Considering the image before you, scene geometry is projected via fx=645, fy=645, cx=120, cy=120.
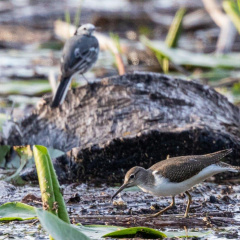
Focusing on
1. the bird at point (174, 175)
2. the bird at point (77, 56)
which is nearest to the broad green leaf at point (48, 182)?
the bird at point (174, 175)

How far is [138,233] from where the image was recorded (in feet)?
14.8

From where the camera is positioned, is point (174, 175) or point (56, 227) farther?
point (174, 175)

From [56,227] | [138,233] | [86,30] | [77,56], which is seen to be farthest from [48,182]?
[86,30]

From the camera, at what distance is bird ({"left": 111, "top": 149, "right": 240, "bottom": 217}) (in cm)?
535

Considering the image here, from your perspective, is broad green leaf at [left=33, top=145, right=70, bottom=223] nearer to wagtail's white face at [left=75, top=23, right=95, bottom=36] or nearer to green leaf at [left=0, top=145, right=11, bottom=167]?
green leaf at [left=0, top=145, right=11, bottom=167]

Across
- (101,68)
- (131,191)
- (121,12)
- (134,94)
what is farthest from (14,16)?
(131,191)

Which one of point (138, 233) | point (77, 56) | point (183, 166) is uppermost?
point (77, 56)

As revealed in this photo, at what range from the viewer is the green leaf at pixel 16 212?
4.73 metres

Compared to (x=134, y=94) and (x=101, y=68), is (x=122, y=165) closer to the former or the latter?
(x=134, y=94)

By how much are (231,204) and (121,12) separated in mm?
14890

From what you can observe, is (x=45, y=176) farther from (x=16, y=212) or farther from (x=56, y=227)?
(x=16, y=212)

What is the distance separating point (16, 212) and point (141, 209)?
49.6 inches

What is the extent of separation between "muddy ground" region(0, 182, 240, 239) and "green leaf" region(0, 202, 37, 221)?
113 mm

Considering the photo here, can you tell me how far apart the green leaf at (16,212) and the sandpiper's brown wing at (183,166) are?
48.6 inches
